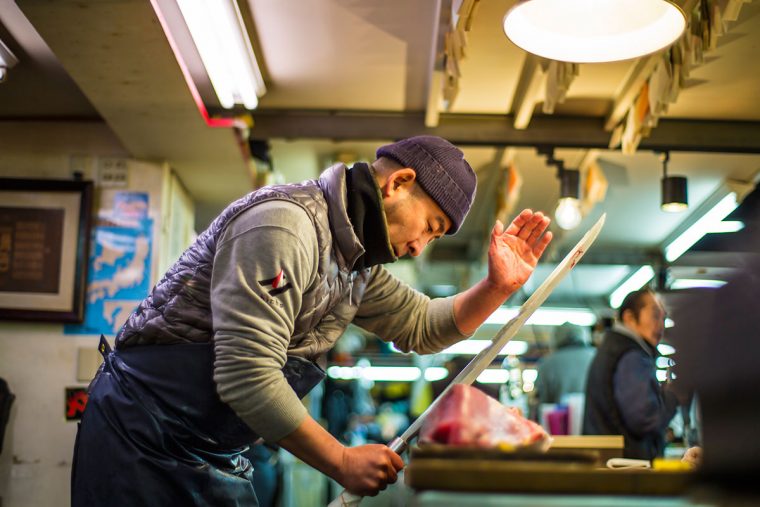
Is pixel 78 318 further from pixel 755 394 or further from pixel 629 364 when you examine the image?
pixel 755 394

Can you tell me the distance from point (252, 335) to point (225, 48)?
240 centimetres

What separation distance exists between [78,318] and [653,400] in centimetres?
341

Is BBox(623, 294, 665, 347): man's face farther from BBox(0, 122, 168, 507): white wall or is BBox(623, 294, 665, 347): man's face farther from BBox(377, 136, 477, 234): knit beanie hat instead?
BBox(0, 122, 168, 507): white wall

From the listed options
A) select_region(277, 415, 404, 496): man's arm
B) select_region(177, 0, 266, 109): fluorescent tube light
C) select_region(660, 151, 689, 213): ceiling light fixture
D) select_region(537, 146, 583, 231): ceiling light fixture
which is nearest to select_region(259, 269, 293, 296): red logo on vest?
select_region(277, 415, 404, 496): man's arm

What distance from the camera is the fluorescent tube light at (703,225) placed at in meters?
6.80

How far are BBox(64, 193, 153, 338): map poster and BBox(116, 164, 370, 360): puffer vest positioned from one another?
2819mm

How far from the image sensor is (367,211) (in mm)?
2387

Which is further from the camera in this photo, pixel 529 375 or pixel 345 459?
pixel 529 375

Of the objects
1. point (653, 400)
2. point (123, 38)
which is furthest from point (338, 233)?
point (653, 400)

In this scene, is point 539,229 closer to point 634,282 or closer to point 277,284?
point 277,284

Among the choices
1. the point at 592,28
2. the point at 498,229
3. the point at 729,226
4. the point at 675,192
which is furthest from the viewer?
the point at 675,192

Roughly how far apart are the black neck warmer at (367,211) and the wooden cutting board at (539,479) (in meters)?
1.21

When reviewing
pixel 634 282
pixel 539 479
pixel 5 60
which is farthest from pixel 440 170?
pixel 634 282

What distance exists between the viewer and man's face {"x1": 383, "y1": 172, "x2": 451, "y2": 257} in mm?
2479
